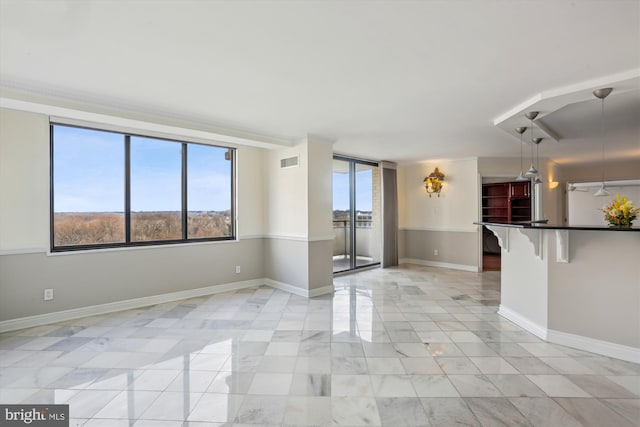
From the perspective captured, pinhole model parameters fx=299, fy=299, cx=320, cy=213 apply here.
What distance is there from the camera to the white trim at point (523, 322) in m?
3.09

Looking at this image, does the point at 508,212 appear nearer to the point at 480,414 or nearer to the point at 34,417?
the point at 480,414

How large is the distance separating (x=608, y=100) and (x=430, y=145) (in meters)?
2.44

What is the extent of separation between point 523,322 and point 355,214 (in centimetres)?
361

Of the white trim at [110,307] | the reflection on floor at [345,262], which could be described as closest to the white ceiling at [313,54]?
the white trim at [110,307]

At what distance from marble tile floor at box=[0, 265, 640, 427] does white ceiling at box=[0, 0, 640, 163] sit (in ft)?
8.14

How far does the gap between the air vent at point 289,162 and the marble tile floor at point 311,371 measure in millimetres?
2277

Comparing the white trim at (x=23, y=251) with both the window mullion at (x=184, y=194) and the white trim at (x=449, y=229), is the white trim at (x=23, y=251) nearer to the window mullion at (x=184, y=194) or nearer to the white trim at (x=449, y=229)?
the window mullion at (x=184, y=194)

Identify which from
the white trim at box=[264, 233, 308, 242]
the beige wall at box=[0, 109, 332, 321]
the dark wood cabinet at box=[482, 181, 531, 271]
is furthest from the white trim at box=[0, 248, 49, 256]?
the dark wood cabinet at box=[482, 181, 531, 271]

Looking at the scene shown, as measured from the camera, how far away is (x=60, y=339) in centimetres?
308

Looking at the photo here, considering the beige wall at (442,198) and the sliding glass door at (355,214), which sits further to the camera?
the beige wall at (442,198)

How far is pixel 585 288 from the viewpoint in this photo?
2.86 metres

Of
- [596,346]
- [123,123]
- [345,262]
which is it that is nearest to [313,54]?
[123,123]

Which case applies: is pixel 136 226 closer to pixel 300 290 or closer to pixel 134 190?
pixel 134 190

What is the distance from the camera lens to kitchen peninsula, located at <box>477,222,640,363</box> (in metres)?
2.65
